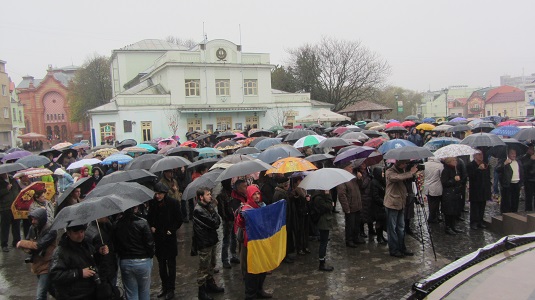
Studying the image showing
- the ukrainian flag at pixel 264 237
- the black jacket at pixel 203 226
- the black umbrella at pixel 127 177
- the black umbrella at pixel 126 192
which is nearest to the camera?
the black umbrella at pixel 126 192

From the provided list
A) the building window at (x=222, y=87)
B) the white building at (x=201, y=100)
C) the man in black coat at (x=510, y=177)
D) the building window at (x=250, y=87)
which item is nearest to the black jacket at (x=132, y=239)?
the man in black coat at (x=510, y=177)

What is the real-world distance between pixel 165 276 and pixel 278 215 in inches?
81.9

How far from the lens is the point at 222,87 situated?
4194cm

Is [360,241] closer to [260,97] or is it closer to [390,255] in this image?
[390,255]

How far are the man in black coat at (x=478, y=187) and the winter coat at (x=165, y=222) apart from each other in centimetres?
645

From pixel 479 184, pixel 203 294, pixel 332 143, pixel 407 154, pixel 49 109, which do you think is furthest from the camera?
pixel 49 109

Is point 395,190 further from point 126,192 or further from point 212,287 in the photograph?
point 126,192

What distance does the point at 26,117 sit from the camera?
7506cm

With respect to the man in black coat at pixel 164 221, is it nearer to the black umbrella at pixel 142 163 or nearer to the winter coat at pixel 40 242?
→ the winter coat at pixel 40 242

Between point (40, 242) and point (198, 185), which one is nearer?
point (40, 242)

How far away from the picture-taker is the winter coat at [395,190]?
745cm

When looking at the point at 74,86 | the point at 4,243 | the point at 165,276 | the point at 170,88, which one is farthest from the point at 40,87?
the point at 165,276

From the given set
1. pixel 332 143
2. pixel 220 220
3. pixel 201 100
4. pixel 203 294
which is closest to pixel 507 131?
pixel 332 143

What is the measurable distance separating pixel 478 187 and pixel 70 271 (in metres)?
8.12
